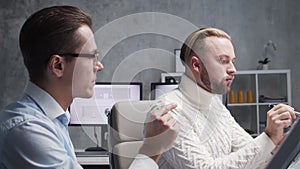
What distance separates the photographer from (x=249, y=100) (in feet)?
16.0

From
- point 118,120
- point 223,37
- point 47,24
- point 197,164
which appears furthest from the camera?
point 118,120

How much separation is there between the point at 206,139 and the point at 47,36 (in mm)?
773

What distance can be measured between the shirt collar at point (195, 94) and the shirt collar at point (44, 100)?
2.15 feet

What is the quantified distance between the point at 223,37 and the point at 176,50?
341 centimetres

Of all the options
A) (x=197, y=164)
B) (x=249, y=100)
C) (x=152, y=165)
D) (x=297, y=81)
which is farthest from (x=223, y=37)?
(x=297, y=81)

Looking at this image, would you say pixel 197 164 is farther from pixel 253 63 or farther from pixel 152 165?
pixel 253 63

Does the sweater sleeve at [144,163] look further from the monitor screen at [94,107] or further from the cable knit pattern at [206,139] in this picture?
the monitor screen at [94,107]

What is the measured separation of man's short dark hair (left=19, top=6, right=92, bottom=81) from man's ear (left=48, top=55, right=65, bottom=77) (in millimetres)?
11

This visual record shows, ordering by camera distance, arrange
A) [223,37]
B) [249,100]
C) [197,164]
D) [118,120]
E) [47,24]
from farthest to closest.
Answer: [249,100] → [118,120] → [223,37] → [197,164] → [47,24]

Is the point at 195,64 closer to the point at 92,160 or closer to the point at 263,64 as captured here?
the point at 92,160

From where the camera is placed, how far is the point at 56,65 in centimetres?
112

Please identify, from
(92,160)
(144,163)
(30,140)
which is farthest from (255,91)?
(30,140)

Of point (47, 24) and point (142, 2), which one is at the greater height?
point (142, 2)

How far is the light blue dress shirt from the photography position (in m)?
0.99
